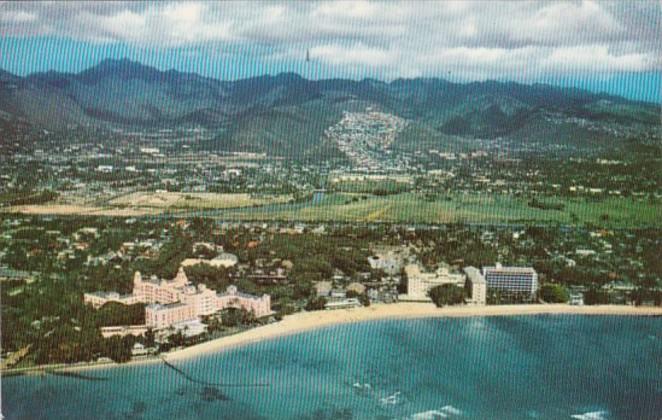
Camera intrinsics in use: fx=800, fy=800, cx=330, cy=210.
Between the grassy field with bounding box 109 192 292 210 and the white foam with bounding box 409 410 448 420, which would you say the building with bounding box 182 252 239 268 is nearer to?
the grassy field with bounding box 109 192 292 210

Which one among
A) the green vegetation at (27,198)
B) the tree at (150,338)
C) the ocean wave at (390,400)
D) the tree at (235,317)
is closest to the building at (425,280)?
the ocean wave at (390,400)

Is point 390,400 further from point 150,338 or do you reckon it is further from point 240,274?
point 150,338

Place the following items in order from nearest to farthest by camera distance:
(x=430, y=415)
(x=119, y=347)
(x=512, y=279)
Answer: (x=430, y=415)
(x=119, y=347)
(x=512, y=279)

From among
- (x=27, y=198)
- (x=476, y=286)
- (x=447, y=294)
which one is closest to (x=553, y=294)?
(x=476, y=286)

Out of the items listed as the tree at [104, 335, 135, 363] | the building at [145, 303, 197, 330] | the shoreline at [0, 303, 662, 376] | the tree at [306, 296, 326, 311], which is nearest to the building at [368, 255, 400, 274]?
the shoreline at [0, 303, 662, 376]

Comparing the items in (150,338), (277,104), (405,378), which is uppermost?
(277,104)

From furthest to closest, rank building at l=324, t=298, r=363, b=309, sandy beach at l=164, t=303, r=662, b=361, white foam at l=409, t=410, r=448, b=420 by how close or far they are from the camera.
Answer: building at l=324, t=298, r=363, b=309 < sandy beach at l=164, t=303, r=662, b=361 < white foam at l=409, t=410, r=448, b=420
